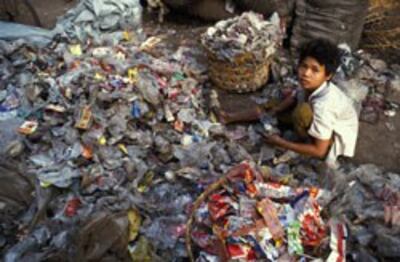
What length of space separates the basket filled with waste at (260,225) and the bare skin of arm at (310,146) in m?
0.40

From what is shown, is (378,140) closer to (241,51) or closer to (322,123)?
(322,123)

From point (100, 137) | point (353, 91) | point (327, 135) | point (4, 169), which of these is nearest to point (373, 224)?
point (327, 135)

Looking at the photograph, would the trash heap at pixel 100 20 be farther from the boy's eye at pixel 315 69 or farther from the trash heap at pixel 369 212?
the trash heap at pixel 369 212

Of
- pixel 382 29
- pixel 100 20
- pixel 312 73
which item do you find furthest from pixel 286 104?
pixel 100 20

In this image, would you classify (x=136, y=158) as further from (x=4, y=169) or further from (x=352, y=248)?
(x=352, y=248)

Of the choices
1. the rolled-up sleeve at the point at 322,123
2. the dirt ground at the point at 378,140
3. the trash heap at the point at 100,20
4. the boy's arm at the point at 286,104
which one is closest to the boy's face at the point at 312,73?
the rolled-up sleeve at the point at 322,123

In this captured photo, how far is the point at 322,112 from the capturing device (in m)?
3.02

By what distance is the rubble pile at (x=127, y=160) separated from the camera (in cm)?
264

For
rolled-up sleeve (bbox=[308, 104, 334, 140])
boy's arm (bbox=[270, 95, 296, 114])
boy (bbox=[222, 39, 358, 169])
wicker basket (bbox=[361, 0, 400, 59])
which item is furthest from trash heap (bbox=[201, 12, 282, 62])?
wicker basket (bbox=[361, 0, 400, 59])

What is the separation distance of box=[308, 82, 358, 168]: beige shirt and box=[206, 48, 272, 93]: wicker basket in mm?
774

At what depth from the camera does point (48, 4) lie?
5203mm

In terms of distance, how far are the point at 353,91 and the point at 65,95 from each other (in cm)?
223

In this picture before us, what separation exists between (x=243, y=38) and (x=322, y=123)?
3.60 feet

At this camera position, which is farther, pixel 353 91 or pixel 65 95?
pixel 353 91
